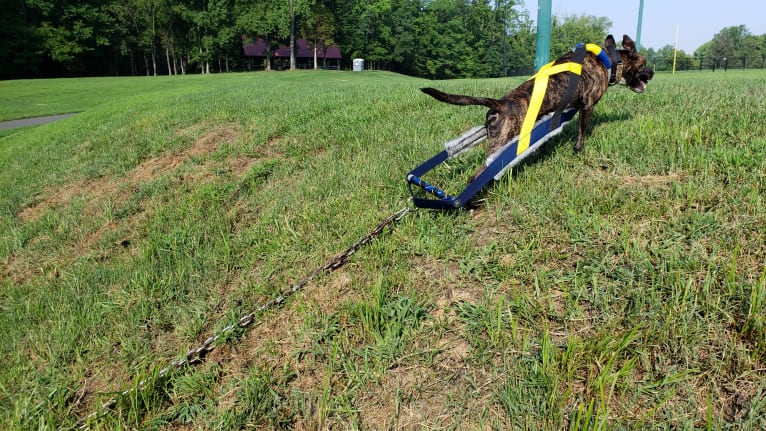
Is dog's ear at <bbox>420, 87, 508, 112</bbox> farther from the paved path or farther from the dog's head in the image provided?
the paved path

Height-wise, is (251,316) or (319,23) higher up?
(319,23)

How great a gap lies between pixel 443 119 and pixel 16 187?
8206mm

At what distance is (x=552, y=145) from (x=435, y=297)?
237 centimetres

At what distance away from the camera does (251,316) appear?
313cm

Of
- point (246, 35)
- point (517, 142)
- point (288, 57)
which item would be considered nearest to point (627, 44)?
point (517, 142)

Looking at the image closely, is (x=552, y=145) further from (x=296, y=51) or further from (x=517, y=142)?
(x=296, y=51)

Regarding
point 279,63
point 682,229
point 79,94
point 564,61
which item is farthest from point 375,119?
point 279,63

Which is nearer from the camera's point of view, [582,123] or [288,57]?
[582,123]

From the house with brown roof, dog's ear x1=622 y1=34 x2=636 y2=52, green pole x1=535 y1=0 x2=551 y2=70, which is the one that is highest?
the house with brown roof

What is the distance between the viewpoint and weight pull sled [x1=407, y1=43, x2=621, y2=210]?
10.7 ft

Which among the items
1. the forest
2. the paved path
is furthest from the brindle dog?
the forest

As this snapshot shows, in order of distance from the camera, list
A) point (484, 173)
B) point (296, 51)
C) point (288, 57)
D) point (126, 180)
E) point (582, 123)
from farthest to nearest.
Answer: point (288, 57) → point (296, 51) → point (126, 180) → point (582, 123) → point (484, 173)

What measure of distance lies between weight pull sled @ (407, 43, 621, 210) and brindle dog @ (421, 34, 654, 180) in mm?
51

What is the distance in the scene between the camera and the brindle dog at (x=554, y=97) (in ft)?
11.0
